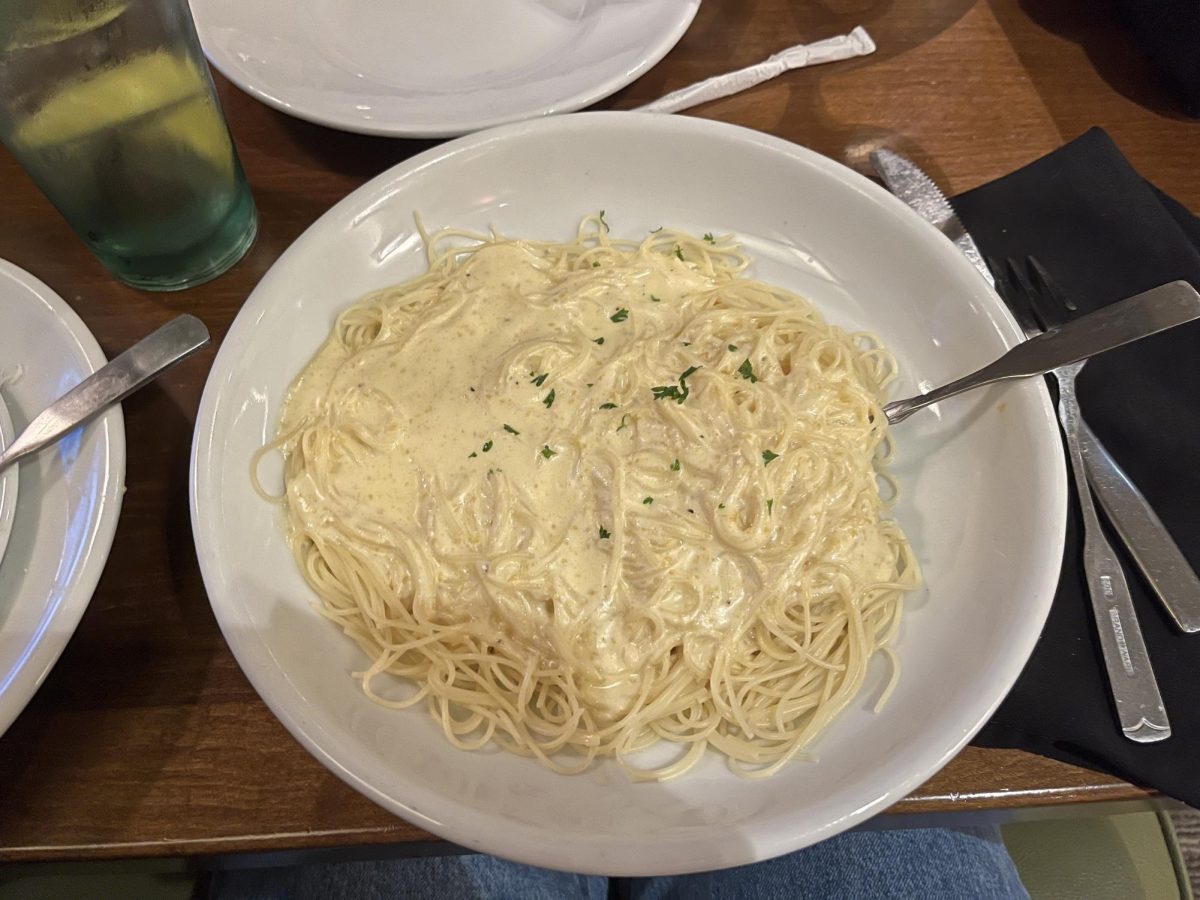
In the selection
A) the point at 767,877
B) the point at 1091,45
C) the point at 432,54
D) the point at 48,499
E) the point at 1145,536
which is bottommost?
the point at 767,877

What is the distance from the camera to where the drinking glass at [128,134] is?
3.46ft

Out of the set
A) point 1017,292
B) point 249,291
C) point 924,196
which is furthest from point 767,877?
point 249,291

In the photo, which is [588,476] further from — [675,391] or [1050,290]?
[1050,290]

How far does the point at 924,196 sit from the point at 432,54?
1.02m

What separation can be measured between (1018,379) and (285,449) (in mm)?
1088

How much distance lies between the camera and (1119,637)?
113 cm

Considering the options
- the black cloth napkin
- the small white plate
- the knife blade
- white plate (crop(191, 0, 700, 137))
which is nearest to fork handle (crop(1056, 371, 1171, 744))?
the black cloth napkin

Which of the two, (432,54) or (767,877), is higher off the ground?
(432,54)

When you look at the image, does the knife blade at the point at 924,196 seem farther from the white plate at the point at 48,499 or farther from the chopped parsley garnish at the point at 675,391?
the white plate at the point at 48,499

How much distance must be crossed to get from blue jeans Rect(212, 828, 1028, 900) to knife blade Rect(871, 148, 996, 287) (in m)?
1.05

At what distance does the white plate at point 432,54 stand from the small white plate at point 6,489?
73 centimetres

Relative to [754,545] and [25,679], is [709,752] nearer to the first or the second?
[754,545]

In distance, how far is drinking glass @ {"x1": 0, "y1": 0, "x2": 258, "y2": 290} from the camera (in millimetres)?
1056

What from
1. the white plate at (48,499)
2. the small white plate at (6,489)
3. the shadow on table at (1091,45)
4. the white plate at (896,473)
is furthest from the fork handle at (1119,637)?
the small white plate at (6,489)
